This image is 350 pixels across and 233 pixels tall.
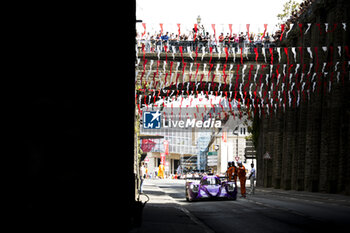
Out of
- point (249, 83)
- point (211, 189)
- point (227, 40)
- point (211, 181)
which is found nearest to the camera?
point (211, 189)

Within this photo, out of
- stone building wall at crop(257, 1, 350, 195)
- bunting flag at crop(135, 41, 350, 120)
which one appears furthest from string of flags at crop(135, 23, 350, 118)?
stone building wall at crop(257, 1, 350, 195)

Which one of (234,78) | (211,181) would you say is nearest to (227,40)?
(234,78)

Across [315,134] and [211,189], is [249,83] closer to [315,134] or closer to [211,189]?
[315,134]

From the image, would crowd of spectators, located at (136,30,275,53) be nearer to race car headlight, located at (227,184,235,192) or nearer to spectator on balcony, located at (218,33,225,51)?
spectator on balcony, located at (218,33,225,51)

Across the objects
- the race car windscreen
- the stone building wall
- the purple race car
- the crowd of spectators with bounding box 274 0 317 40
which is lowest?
the purple race car

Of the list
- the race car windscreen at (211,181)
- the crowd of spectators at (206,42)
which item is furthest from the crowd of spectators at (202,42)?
the race car windscreen at (211,181)

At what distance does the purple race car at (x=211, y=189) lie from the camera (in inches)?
909

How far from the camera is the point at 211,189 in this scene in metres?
23.2

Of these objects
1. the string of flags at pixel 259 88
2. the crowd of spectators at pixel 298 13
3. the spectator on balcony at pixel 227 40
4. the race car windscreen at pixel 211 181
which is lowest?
the race car windscreen at pixel 211 181

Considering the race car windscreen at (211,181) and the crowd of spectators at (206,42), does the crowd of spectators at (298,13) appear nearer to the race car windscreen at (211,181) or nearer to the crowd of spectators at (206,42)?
the crowd of spectators at (206,42)

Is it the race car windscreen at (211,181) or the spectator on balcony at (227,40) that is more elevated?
the spectator on balcony at (227,40)

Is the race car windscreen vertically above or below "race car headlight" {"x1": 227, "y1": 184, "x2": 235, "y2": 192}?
above

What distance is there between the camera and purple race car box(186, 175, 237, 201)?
23094mm
